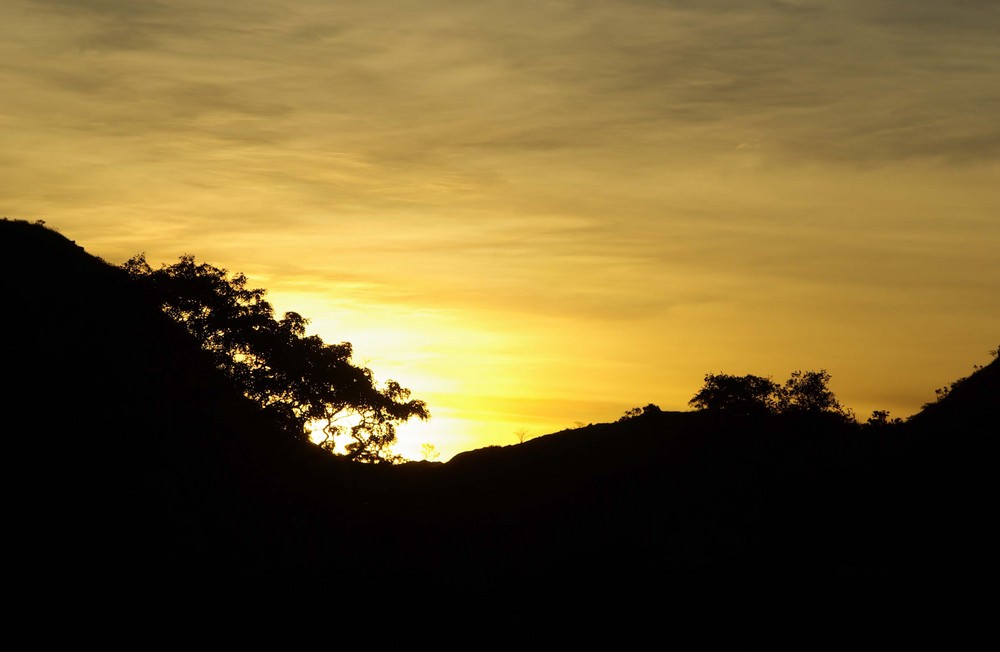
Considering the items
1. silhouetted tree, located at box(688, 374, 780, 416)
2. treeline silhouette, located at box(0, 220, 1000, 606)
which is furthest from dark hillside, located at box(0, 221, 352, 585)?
silhouetted tree, located at box(688, 374, 780, 416)

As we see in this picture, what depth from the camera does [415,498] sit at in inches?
1913

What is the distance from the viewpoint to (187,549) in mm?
34438

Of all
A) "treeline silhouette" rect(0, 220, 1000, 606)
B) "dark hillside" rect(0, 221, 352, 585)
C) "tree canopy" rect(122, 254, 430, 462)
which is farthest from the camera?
"tree canopy" rect(122, 254, 430, 462)

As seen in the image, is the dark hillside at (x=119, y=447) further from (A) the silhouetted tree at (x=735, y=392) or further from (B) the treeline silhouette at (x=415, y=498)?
(A) the silhouetted tree at (x=735, y=392)

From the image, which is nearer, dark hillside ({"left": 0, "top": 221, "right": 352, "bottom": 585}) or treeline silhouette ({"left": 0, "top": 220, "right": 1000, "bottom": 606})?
dark hillside ({"left": 0, "top": 221, "right": 352, "bottom": 585})

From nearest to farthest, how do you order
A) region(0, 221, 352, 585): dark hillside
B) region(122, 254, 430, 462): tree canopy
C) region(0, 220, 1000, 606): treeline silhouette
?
region(0, 221, 352, 585): dark hillside < region(0, 220, 1000, 606): treeline silhouette < region(122, 254, 430, 462): tree canopy

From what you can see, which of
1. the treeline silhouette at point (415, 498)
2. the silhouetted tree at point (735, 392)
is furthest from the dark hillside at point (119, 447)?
the silhouetted tree at point (735, 392)

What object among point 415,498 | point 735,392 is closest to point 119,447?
point 415,498

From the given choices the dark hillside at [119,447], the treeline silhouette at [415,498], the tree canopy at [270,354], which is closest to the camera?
the dark hillside at [119,447]

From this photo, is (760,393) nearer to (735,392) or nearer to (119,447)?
(735,392)

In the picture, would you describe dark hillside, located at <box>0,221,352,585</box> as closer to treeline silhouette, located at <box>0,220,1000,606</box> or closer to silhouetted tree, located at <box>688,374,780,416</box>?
treeline silhouette, located at <box>0,220,1000,606</box>

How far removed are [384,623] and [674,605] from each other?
443 inches

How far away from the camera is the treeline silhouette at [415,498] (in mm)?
33969

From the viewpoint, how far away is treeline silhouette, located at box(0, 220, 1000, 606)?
1337 inches
